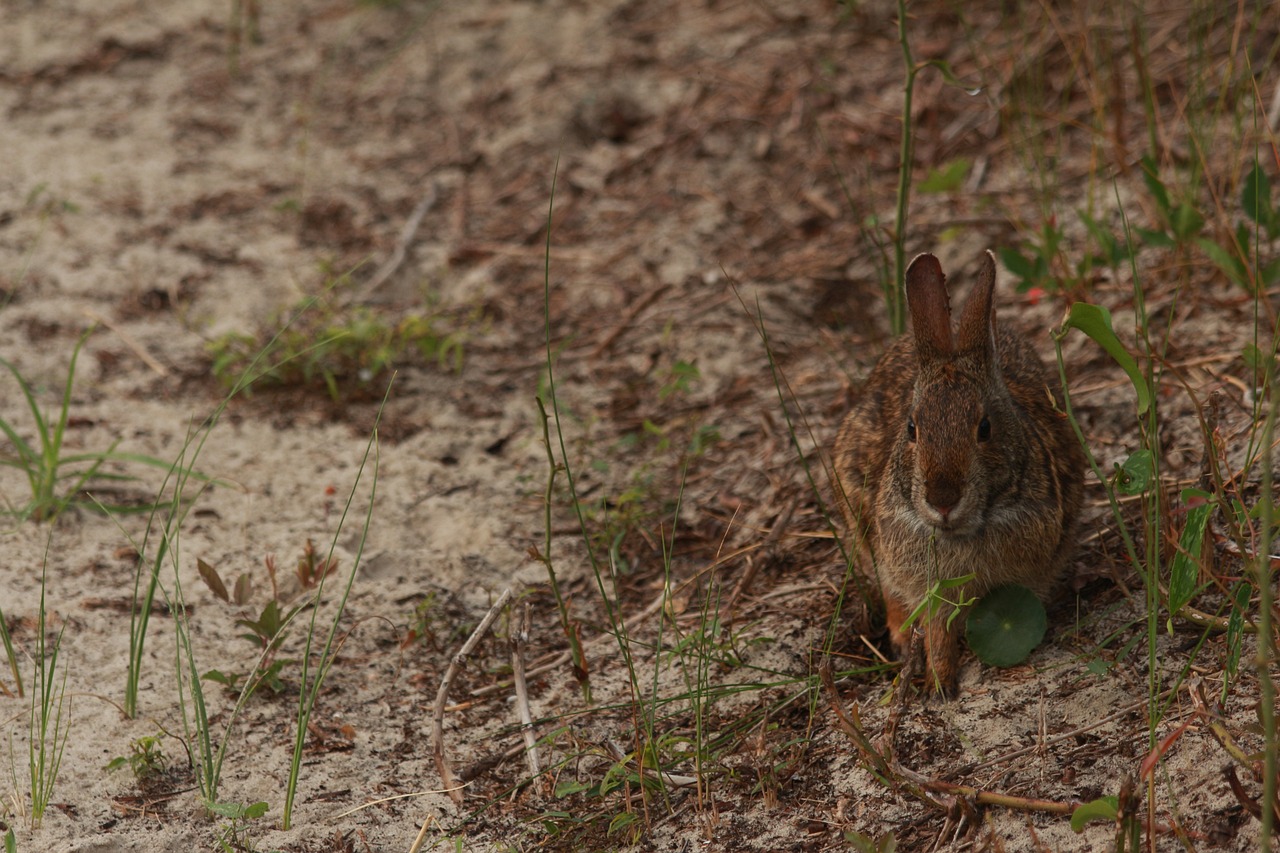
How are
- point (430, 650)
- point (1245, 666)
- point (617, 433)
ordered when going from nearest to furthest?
point (1245, 666)
point (430, 650)
point (617, 433)

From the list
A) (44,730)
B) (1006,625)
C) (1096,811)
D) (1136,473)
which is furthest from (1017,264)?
(44,730)

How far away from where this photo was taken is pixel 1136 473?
2990 mm

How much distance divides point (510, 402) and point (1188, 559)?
2.76 meters

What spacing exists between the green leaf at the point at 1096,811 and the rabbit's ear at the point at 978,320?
1.17 m

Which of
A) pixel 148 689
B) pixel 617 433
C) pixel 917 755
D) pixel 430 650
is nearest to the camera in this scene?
pixel 917 755

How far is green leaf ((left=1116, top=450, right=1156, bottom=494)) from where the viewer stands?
117 inches

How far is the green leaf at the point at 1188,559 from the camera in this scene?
2797mm

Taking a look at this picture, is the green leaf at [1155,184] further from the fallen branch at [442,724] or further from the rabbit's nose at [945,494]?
the fallen branch at [442,724]

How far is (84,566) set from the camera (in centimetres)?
395

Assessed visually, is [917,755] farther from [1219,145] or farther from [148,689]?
[1219,145]

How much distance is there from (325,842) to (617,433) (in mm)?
2108

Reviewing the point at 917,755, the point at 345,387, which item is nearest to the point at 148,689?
the point at 345,387

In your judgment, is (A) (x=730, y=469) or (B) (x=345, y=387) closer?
(A) (x=730, y=469)

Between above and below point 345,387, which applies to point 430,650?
below
